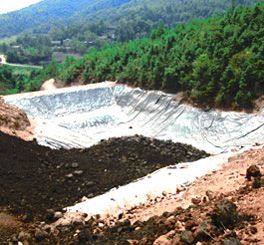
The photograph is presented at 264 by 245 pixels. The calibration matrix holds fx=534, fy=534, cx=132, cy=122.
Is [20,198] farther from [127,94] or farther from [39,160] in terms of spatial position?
[127,94]

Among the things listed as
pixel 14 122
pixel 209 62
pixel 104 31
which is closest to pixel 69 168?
pixel 14 122

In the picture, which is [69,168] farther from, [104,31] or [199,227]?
[104,31]

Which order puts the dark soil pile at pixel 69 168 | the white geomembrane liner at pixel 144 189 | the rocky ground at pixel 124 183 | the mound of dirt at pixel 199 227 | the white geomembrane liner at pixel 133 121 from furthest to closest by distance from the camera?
the white geomembrane liner at pixel 133 121 → the dark soil pile at pixel 69 168 → the white geomembrane liner at pixel 144 189 → the rocky ground at pixel 124 183 → the mound of dirt at pixel 199 227

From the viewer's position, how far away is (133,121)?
24.8 meters

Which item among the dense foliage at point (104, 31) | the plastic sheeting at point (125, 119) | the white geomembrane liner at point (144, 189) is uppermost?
the white geomembrane liner at point (144, 189)

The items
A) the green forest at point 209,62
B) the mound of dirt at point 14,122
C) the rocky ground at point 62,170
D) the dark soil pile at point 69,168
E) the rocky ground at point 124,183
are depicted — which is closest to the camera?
A: the rocky ground at point 124,183

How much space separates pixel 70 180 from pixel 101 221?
12.6 feet

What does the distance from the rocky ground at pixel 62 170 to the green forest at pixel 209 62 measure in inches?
136

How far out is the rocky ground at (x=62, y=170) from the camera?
490 inches

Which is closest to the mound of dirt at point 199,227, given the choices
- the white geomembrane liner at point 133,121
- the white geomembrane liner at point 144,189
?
the white geomembrane liner at point 144,189

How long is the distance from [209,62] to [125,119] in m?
4.90

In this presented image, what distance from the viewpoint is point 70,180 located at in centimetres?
1471

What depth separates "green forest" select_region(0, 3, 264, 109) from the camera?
70.8 ft

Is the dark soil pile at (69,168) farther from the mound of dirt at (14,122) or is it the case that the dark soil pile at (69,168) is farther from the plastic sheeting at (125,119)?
the mound of dirt at (14,122)
